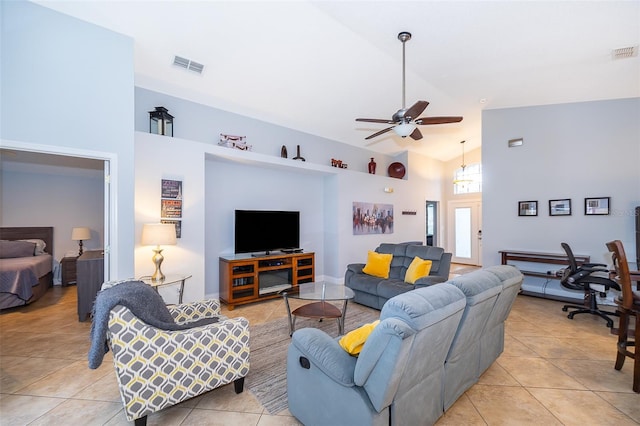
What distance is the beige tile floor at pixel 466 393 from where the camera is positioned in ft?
6.39

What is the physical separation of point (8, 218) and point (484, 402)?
807 centimetres

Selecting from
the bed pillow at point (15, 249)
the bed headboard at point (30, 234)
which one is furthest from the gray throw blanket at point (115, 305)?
the bed headboard at point (30, 234)

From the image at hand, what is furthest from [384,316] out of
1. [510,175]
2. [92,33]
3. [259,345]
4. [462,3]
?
[510,175]

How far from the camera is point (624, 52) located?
139 inches

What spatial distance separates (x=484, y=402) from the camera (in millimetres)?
2098

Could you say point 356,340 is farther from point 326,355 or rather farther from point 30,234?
point 30,234

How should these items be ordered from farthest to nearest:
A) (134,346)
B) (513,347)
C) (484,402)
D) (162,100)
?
1. (162,100)
2. (513,347)
3. (484,402)
4. (134,346)

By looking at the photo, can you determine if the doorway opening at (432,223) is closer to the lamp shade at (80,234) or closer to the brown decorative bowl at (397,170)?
the brown decorative bowl at (397,170)

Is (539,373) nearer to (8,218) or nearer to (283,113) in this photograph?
(283,113)

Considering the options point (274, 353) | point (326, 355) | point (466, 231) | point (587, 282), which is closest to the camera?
point (326, 355)

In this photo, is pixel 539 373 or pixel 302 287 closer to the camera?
pixel 539 373

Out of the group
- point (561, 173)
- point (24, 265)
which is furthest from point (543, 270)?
point (24, 265)

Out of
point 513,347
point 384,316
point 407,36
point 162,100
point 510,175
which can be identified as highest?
point 407,36

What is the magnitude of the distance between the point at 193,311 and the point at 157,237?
1.19m
